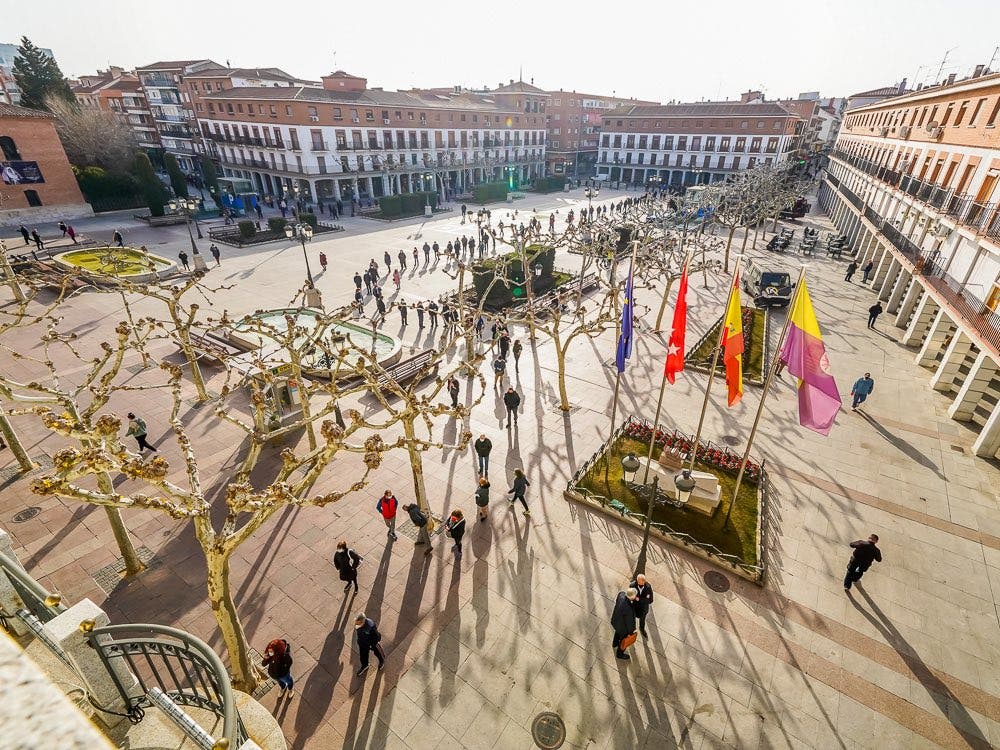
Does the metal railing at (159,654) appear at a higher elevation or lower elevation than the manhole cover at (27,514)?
higher

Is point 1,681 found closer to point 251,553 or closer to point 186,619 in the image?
point 186,619

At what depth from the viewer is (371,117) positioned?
5503 centimetres

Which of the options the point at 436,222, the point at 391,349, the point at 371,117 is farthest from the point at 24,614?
the point at 371,117

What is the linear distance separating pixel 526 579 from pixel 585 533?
1.94 m

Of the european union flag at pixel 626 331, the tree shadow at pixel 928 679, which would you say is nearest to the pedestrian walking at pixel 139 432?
the european union flag at pixel 626 331

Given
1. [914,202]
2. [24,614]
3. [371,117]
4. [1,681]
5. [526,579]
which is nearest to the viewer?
[1,681]

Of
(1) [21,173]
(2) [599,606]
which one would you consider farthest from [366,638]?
(1) [21,173]

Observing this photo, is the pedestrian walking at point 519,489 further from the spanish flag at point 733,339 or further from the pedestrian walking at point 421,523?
the spanish flag at point 733,339

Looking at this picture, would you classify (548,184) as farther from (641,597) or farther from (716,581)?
(641,597)

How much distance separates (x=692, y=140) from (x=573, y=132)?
23.1m

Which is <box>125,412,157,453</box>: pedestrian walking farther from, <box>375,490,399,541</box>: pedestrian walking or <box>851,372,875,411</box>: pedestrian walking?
<box>851,372,875,411</box>: pedestrian walking

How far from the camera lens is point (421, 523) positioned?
1051 cm

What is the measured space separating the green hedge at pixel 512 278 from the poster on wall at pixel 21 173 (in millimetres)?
41452

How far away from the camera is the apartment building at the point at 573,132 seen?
8288 cm
